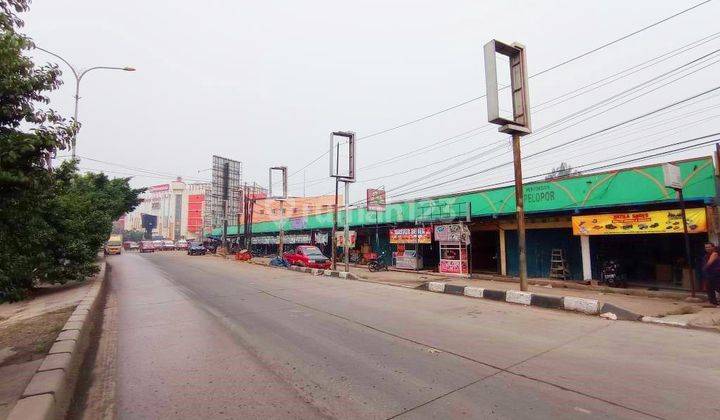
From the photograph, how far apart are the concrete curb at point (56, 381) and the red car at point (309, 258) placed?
17.5 metres

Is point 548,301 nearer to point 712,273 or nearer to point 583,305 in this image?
point 583,305

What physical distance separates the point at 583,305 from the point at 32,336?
11.9m

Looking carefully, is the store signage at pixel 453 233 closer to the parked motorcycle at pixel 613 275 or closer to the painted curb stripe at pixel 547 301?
the parked motorcycle at pixel 613 275

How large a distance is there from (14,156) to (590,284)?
18183 millimetres

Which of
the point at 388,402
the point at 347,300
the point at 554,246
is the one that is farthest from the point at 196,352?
the point at 554,246

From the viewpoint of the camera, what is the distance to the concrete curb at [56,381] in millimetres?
3514

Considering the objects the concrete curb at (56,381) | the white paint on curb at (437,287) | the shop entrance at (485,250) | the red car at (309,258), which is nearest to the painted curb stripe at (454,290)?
the white paint on curb at (437,287)

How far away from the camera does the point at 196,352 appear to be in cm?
618

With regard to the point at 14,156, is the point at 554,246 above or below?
below

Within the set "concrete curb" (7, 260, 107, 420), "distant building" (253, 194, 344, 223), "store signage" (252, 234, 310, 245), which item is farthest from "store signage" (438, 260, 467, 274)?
"distant building" (253, 194, 344, 223)

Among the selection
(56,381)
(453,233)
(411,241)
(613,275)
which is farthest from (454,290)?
(56,381)

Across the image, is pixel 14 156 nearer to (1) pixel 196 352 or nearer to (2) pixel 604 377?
(1) pixel 196 352

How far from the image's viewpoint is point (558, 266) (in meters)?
18.2

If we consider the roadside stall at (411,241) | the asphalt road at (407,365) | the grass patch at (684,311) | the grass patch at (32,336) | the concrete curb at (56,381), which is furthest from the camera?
the roadside stall at (411,241)
